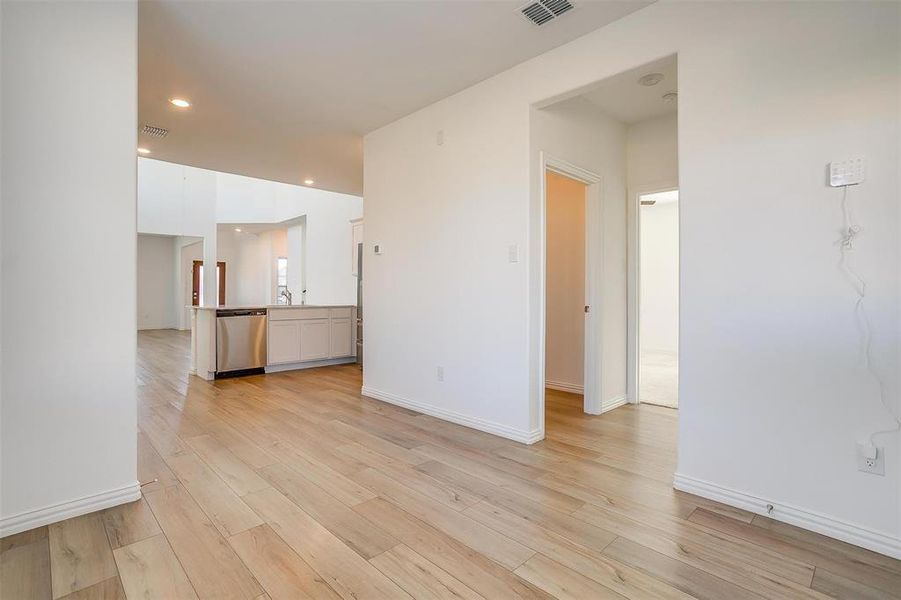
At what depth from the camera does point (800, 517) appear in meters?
2.00

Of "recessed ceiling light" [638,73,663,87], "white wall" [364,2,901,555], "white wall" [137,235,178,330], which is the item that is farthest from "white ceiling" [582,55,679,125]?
"white wall" [137,235,178,330]

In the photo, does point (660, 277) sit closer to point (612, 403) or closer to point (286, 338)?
point (612, 403)

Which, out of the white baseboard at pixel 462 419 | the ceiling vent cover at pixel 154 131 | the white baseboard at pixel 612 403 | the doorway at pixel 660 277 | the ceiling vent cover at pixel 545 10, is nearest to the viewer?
the ceiling vent cover at pixel 545 10

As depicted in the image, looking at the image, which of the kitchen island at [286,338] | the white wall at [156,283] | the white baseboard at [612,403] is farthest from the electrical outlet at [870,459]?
the white wall at [156,283]

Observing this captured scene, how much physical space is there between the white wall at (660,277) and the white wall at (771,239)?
5964 millimetres

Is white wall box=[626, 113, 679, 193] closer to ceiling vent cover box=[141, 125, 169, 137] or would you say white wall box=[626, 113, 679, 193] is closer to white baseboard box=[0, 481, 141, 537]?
white baseboard box=[0, 481, 141, 537]

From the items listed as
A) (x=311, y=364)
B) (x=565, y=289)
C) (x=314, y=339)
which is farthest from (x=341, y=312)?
(x=565, y=289)

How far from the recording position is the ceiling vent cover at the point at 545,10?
2.46 meters

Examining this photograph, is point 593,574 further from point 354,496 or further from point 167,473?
point 167,473

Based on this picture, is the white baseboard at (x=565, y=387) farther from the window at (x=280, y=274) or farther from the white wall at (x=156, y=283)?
the white wall at (x=156, y=283)

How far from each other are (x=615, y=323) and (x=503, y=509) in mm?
2510

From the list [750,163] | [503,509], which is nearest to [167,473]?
[503,509]

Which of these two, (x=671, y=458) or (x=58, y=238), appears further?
(x=671, y=458)

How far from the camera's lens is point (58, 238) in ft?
6.65
